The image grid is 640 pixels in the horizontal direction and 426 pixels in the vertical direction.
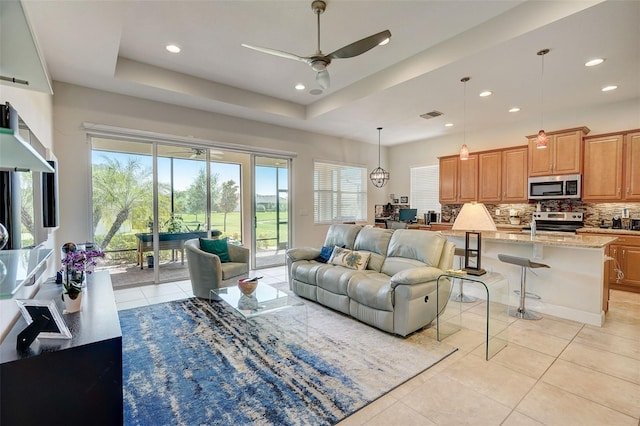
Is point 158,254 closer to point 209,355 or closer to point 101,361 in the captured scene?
point 209,355

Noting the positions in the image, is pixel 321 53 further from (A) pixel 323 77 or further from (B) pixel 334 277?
(B) pixel 334 277

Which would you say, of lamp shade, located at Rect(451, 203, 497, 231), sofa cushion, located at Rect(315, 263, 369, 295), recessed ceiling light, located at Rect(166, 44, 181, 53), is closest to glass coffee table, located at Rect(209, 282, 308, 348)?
sofa cushion, located at Rect(315, 263, 369, 295)

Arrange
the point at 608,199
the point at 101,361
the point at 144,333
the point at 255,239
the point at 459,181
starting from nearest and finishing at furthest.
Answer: the point at 101,361
the point at 144,333
the point at 608,199
the point at 255,239
the point at 459,181

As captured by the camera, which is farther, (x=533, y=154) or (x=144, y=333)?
(x=533, y=154)

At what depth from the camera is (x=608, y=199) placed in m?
4.83

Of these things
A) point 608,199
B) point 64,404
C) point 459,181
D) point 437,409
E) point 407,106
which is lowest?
point 437,409

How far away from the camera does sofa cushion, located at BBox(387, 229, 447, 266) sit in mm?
3385

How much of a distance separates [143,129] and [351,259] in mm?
3815

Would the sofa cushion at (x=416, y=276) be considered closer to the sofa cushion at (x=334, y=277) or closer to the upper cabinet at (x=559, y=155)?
the sofa cushion at (x=334, y=277)

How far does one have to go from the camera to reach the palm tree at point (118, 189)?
4.48 metres

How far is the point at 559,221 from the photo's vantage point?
17.7 feet

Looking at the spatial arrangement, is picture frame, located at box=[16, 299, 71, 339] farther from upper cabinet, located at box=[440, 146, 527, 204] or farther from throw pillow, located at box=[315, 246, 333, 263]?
upper cabinet, located at box=[440, 146, 527, 204]

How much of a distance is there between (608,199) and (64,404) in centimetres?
694

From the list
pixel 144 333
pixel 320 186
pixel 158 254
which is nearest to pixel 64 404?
pixel 144 333
